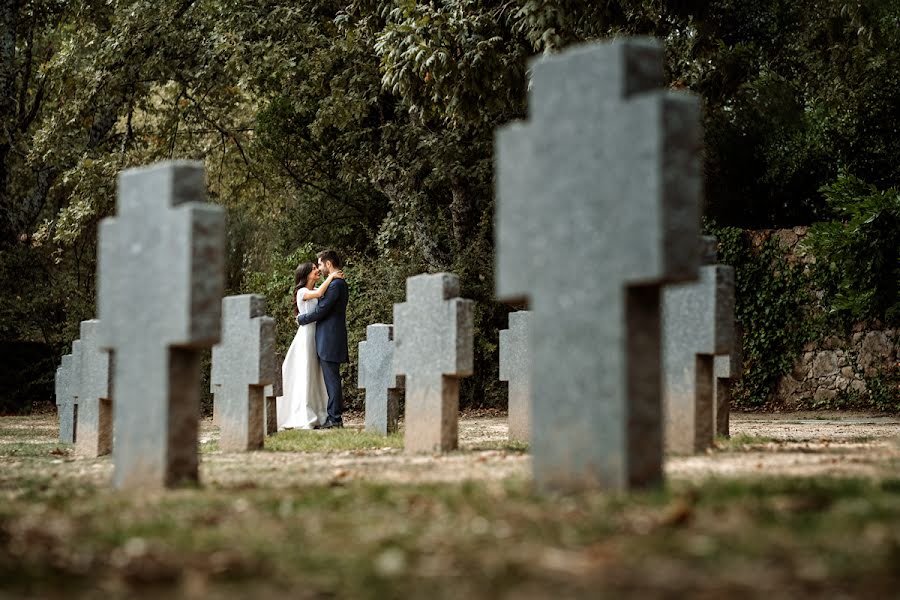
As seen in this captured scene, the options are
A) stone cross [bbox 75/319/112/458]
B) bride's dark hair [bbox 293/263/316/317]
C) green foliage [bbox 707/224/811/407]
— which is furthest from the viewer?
green foliage [bbox 707/224/811/407]

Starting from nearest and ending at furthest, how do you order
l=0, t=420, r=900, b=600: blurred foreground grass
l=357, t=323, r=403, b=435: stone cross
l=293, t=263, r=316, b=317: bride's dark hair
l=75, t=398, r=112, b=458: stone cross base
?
l=0, t=420, r=900, b=600: blurred foreground grass < l=75, t=398, r=112, b=458: stone cross base < l=357, t=323, r=403, b=435: stone cross < l=293, t=263, r=316, b=317: bride's dark hair

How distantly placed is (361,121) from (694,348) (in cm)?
1489

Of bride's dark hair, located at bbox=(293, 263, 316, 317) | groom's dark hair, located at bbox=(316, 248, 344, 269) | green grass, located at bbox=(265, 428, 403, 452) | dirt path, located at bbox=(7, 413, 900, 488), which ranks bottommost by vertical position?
green grass, located at bbox=(265, 428, 403, 452)

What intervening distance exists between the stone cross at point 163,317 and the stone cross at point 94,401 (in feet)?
14.5

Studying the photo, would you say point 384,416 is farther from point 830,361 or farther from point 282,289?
point 282,289

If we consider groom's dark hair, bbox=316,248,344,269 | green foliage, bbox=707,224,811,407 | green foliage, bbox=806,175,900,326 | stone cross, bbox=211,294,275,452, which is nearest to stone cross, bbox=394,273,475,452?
stone cross, bbox=211,294,275,452

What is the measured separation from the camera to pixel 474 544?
148 inches

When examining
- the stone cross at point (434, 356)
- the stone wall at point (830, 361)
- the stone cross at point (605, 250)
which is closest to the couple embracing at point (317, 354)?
the stone cross at point (434, 356)

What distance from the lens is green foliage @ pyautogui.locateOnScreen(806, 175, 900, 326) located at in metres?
17.2

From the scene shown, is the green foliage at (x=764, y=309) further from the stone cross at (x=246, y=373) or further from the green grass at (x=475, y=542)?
the green grass at (x=475, y=542)

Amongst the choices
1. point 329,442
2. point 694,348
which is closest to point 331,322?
point 329,442

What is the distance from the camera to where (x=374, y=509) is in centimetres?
466

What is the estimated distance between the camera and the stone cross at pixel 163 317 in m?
5.98

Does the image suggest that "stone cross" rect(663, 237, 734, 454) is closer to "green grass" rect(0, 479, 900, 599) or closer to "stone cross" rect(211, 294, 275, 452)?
"green grass" rect(0, 479, 900, 599)
